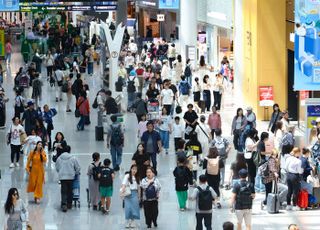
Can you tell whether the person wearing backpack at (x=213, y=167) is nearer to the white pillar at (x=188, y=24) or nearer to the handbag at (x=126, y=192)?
the handbag at (x=126, y=192)

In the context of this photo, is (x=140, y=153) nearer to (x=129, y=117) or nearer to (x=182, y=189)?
(x=182, y=189)

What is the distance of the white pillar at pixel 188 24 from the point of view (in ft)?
161

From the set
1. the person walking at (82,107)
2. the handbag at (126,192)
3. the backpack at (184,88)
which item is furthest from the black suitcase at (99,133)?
the handbag at (126,192)

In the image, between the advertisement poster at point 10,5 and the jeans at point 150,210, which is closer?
the jeans at point 150,210

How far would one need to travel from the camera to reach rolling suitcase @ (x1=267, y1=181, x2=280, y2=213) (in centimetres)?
2052

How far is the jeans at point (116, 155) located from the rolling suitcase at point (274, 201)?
16.1ft

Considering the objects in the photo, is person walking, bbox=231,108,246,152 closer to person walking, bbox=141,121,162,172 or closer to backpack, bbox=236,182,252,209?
person walking, bbox=141,121,162,172

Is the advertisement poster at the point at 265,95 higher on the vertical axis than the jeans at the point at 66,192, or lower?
higher

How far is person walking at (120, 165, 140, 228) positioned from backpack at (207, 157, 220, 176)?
1.51m

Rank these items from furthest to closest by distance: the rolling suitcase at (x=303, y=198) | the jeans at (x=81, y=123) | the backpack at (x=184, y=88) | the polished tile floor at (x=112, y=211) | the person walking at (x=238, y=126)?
the backpack at (x=184, y=88) → the jeans at (x=81, y=123) → the person walking at (x=238, y=126) → the rolling suitcase at (x=303, y=198) → the polished tile floor at (x=112, y=211)

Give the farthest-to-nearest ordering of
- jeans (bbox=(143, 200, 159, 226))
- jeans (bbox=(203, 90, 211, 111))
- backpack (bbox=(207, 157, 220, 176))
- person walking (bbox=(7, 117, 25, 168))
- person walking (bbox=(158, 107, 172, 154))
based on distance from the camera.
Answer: jeans (bbox=(203, 90, 211, 111)) < person walking (bbox=(158, 107, 172, 154)) < person walking (bbox=(7, 117, 25, 168)) < backpack (bbox=(207, 157, 220, 176)) < jeans (bbox=(143, 200, 159, 226))

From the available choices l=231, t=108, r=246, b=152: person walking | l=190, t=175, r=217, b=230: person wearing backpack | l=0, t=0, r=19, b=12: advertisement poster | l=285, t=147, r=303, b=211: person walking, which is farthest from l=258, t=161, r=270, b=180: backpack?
l=0, t=0, r=19, b=12: advertisement poster

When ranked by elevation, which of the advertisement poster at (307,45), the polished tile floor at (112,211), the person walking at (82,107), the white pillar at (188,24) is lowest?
the polished tile floor at (112,211)

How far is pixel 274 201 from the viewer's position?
20.6 metres
